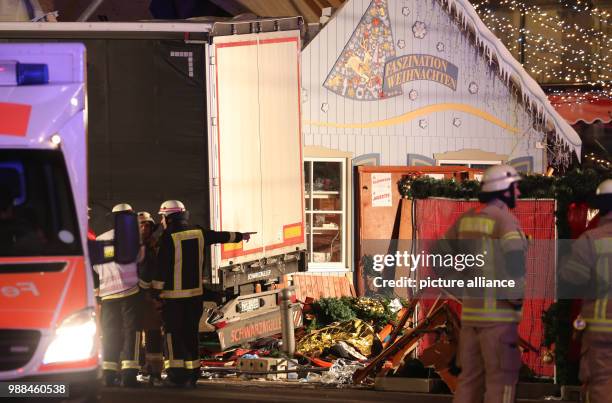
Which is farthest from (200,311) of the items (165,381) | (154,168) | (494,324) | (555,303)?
(494,324)

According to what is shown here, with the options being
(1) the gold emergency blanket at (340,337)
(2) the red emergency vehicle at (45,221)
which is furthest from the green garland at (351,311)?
(2) the red emergency vehicle at (45,221)

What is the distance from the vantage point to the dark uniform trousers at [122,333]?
40.3 feet

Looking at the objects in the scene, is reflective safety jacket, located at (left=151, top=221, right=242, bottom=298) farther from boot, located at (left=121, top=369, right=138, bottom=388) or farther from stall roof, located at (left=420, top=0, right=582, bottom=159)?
stall roof, located at (left=420, top=0, right=582, bottom=159)

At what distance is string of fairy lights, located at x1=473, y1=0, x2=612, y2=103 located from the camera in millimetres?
27344

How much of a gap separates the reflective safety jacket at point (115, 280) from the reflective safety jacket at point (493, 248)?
443 centimetres

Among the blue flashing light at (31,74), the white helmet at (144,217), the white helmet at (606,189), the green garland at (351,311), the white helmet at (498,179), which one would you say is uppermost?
the blue flashing light at (31,74)

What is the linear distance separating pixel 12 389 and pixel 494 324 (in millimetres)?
3307

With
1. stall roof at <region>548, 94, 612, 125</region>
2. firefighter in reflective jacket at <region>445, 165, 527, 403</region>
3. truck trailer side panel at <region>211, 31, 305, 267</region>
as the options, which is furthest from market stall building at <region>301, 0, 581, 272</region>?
firefighter in reflective jacket at <region>445, 165, 527, 403</region>

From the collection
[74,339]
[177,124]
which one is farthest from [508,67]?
[74,339]

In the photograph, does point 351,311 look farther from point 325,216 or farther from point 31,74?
point 31,74

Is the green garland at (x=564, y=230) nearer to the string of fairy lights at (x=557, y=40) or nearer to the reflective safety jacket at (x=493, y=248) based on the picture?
the reflective safety jacket at (x=493, y=248)

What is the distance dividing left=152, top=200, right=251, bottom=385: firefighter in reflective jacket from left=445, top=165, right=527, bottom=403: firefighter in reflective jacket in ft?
12.0

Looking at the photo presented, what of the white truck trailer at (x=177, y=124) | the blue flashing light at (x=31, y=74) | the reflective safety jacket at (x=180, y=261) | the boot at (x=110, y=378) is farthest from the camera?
the white truck trailer at (x=177, y=124)

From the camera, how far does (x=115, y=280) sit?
40.0 ft
